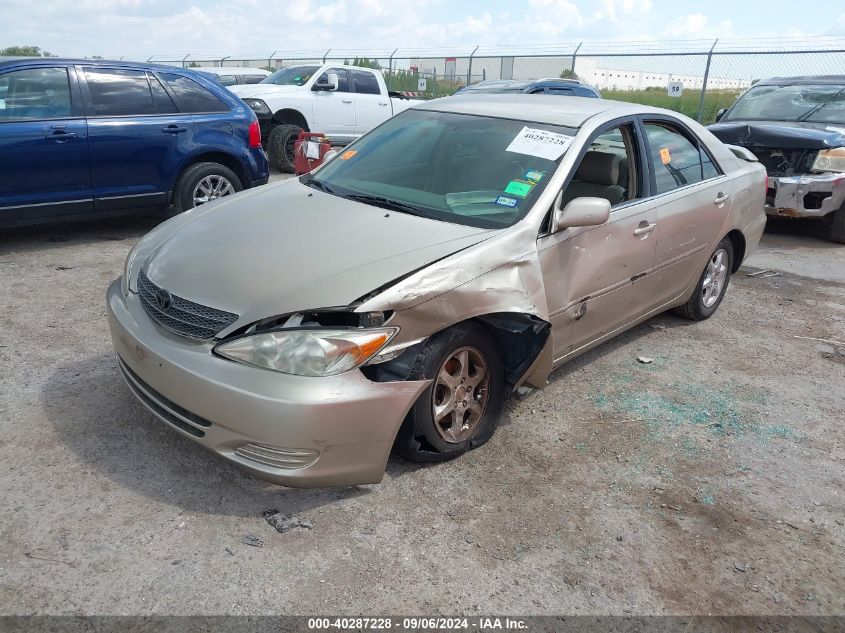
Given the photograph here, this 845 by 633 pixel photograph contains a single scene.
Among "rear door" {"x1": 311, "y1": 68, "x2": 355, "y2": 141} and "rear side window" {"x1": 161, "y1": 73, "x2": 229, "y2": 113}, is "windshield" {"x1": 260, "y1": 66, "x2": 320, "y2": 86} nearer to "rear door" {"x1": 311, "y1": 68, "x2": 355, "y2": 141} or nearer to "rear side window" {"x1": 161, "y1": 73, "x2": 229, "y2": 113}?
"rear door" {"x1": 311, "y1": 68, "x2": 355, "y2": 141}

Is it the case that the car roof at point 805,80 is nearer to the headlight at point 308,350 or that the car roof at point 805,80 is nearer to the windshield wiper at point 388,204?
the windshield wiper at point 388,204

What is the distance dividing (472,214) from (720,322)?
115 inches

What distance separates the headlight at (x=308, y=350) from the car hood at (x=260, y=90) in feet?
30.9

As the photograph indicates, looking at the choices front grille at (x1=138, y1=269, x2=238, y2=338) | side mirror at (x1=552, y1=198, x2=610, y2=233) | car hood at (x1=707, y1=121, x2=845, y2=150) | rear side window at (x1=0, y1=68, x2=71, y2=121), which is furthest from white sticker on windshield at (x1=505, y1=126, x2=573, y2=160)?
car hood at (x1=707, y1=121, x2=845, y2=150)

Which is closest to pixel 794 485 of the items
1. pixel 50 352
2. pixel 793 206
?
pixel 50 352

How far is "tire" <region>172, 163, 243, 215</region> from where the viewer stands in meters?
6.89

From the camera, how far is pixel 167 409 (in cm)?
295

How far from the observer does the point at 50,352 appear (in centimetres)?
423

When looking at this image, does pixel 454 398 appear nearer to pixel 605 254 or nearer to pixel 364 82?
pixel 605 254

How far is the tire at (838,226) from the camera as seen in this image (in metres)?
8.33

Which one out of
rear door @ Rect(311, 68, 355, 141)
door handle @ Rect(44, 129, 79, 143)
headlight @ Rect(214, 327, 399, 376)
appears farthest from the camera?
rear door @ Rect(311, 68, 355, 141)

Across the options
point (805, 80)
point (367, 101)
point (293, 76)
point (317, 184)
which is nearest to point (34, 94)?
point (317, 184)

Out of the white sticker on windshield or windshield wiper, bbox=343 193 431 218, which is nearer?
windshield wiper, bbox=343 193 431 218

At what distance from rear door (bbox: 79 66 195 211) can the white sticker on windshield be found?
409 centimetres
